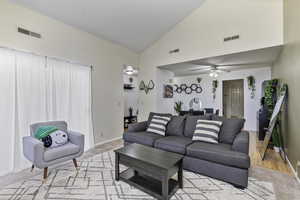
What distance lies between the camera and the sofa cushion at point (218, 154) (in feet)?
7.09

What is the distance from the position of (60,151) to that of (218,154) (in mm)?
2578

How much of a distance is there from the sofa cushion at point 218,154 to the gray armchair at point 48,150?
6.71 feet

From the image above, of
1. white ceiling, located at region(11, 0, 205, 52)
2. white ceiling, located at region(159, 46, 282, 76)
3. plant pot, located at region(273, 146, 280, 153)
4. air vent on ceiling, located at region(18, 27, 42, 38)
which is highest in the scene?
white ceiling, located at region(11, 0, 205, 52)

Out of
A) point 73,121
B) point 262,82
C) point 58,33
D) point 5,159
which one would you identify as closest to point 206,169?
point 73,121

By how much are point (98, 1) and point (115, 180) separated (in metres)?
3.52

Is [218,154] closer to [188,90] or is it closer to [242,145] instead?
[242,145]

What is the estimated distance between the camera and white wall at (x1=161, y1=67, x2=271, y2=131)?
6031 mm

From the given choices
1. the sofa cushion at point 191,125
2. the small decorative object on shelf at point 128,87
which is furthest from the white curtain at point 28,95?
the small decorative object on shelf at point 128,87

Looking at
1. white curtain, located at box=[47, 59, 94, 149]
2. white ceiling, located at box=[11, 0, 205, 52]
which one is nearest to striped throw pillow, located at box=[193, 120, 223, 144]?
white curtain, located at box=[47, 59, 94, 149]

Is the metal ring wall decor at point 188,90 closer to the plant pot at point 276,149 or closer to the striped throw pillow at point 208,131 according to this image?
the plant pot at point 276,149

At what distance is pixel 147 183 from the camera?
7.20 feet

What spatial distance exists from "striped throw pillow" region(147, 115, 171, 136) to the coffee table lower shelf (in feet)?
4.03

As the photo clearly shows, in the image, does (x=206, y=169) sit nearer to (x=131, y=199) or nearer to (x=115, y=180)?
(x=131, y=199)

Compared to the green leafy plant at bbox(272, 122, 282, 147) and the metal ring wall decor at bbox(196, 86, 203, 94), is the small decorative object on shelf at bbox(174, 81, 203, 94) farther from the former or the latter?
the green leafy plant at bbox(272, 122, 282, 147)
